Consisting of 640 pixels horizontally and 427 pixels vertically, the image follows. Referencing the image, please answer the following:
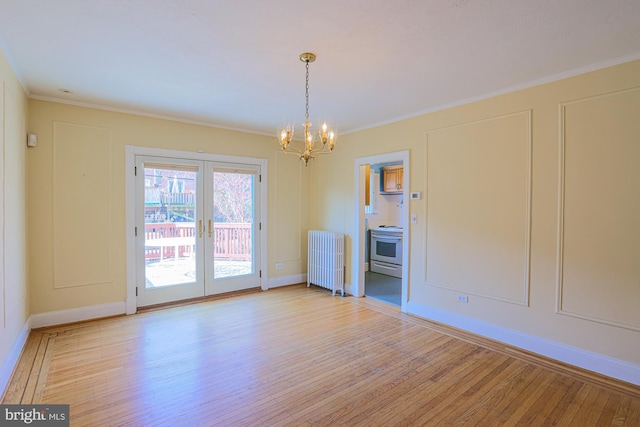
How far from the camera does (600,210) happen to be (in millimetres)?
2797

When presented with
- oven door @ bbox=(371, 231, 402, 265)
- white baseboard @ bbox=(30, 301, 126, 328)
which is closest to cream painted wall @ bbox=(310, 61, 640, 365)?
oven door @ bbox=(371, 231, 402, 265)

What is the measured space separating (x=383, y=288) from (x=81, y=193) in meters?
4.73

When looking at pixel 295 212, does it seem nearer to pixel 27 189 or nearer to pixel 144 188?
pixel 144 188

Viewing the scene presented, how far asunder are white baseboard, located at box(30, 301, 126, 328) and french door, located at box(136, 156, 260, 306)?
0.29 m

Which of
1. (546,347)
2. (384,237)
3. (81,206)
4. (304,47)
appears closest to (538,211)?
(546,347)

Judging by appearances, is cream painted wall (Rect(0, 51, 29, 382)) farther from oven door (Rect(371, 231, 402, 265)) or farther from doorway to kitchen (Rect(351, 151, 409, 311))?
oven door (Rect(371, 231, 402, 265))

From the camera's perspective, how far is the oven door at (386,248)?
6.42 m

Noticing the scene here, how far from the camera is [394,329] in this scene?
12.5ft

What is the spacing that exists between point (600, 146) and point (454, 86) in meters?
1.40

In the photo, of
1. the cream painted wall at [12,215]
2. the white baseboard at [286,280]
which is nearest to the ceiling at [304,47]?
the cream painted wall at [12,215]

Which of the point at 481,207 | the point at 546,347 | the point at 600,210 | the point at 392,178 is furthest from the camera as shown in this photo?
the point at 392,178

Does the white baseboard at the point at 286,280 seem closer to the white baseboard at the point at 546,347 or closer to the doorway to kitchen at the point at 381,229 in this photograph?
the doorway to kitchen at the point at 381,229

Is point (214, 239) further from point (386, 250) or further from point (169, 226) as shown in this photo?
point (386, 250)

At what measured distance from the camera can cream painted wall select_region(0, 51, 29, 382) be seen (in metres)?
2.54
